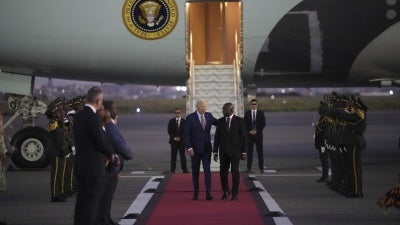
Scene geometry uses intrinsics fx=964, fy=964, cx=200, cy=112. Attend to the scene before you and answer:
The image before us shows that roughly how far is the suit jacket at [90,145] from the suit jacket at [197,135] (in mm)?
6695

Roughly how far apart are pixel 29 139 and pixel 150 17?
4989mm

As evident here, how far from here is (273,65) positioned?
2817cm

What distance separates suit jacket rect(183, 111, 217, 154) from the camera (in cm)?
1981

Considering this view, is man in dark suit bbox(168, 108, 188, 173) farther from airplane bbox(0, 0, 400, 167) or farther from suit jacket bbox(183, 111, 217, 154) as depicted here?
suit jacket bbox(183, 111, 217, 154)

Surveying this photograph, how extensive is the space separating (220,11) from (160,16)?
4.98 metres

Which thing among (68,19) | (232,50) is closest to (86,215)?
(68,19)

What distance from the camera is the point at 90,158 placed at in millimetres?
13094

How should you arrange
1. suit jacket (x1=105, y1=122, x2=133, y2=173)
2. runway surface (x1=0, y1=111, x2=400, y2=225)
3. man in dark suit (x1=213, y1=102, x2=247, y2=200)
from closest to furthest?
1. suit jacket (x1=105, y1=122, x2=133, y2=173)
2. runway surface (x1=0, y1=111, x2=400, y2=225)
3. man in dark suit (x1=213, y1=102, x2=247, y2=200)

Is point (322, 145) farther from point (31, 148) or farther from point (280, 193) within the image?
point (31, 148)

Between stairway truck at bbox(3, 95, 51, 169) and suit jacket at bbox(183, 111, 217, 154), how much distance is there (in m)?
8.42

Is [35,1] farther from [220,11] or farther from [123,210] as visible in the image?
[123,210]

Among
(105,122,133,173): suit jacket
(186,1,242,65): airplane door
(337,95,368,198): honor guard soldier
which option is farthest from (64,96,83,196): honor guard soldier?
(186,1,242,65): airplane door

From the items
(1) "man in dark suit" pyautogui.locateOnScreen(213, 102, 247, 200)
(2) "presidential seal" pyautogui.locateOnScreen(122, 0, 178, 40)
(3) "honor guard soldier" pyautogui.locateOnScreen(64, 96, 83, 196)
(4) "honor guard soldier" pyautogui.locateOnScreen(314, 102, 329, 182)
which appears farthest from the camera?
(2) "presidential seal" pyautogui.locateOnScreen(122, 0, 178, 40)

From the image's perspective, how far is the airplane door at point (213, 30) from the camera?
3186 centimetres
